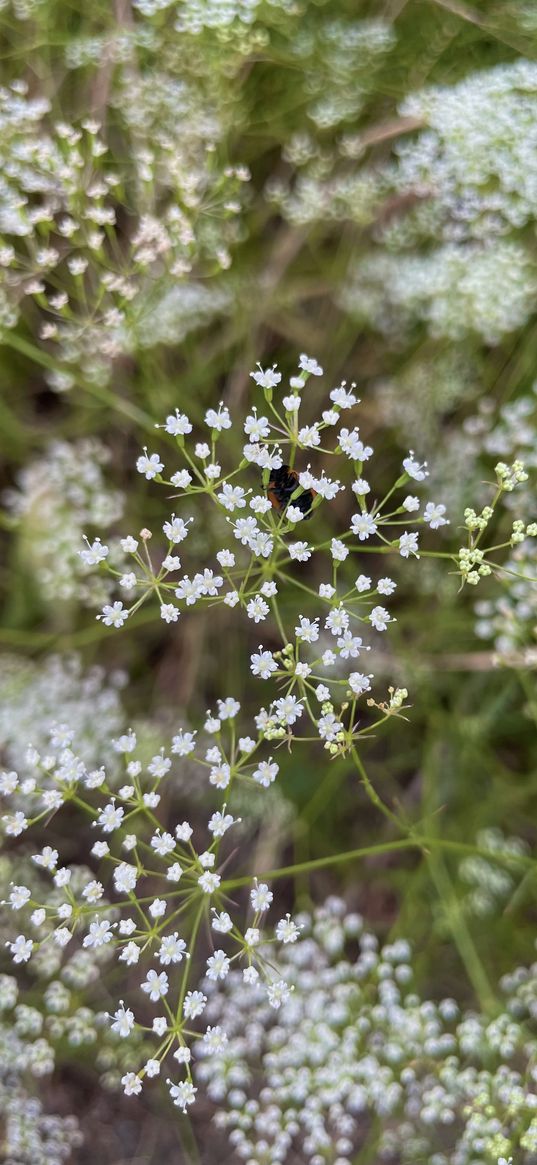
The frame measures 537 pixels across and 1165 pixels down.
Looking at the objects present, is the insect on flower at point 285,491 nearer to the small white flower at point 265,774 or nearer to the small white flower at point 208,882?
the small white flower at point 265,774

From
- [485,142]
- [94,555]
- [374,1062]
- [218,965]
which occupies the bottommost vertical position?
[374,1062]

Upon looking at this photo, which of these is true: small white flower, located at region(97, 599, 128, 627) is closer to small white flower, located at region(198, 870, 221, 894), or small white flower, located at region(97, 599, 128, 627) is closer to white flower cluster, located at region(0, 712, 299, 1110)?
white flower cluster, located at region(0, 712, 299, 1110)

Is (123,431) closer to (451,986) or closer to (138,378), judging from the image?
(138,378)

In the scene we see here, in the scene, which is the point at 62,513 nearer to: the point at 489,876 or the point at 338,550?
the point at 338,550

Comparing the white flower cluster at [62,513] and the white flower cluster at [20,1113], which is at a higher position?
the white flower cluster at [62,513]

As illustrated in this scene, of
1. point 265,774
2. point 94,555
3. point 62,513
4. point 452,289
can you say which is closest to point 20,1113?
point 265,774

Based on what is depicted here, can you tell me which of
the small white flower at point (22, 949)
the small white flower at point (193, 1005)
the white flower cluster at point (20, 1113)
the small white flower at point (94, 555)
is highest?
the small white flower at point (94, 555)

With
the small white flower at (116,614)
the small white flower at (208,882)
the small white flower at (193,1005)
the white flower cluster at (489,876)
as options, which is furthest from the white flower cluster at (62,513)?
the white flower cluster at (489,876)
